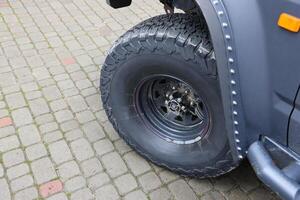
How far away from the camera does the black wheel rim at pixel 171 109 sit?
7.46 feet

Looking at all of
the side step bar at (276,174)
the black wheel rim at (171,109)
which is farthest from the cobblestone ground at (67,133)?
the side step bar at (276,174)

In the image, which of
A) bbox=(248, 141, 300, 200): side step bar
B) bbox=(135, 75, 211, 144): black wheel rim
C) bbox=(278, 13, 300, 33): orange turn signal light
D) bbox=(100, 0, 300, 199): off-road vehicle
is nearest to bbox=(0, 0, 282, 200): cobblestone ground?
bbox=(100, 0, 300, 199): off-road vehicle

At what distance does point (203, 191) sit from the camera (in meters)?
2.40

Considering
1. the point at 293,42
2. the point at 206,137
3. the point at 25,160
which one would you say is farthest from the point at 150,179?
the point at 293,42

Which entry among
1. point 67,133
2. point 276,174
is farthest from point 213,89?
point 67,133

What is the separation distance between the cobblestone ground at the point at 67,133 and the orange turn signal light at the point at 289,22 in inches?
52.3

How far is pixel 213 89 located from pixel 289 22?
0.58 meters

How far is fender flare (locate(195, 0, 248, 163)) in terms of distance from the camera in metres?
1.62

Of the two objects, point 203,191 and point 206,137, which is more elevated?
point 206,137

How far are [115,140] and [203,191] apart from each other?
787mm

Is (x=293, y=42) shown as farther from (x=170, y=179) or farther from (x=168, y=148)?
(x=170, y=179)

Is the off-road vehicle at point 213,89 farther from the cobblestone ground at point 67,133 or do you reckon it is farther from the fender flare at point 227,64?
the cobblestone ground at point 67,133

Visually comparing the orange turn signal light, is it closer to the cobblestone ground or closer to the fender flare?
the fender flare

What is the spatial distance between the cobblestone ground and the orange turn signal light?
52.3 inches
